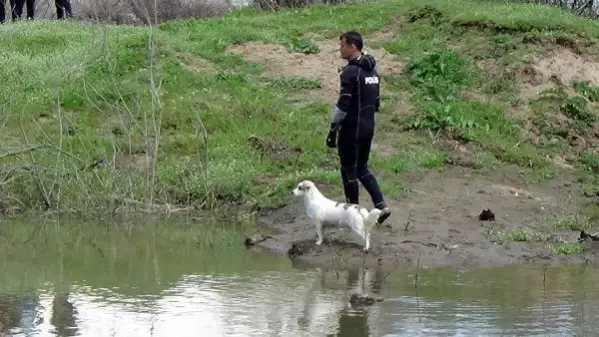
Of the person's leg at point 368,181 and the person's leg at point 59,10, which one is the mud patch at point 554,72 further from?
the person's leg at point 59,10

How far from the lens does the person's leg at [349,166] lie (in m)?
11.2

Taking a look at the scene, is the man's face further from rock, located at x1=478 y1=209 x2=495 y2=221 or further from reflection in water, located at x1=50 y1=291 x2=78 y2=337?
reflection in water, located at x1=50 y1=291 x2=78 y2=337

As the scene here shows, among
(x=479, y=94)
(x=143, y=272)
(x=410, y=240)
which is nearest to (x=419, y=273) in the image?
(x=410, y=240)

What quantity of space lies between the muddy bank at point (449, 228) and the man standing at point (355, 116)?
1.67 ft

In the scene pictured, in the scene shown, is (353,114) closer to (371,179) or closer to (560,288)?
(371,179)

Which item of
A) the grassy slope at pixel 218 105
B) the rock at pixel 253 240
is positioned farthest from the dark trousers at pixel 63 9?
the rock at pixel 253 240

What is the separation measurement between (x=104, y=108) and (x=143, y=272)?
656cm

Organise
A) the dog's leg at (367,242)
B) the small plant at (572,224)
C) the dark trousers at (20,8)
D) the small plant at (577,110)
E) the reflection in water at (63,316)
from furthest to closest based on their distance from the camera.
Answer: the dark trousers at (20,8), the small plant at (577,110), the small plant at (572,224), the dog's leg at (367,242), the reflection in water at (63,316)

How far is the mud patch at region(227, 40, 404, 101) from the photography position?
1717 centimetres

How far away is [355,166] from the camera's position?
11.3 metres

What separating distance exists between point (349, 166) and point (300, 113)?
4.90 meters

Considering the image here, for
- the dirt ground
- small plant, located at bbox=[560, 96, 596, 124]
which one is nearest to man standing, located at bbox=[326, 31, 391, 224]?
the dirt ground

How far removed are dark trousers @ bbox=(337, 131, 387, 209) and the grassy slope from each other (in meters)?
1.96

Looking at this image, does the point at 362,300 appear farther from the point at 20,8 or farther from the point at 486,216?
the point at 20,8
